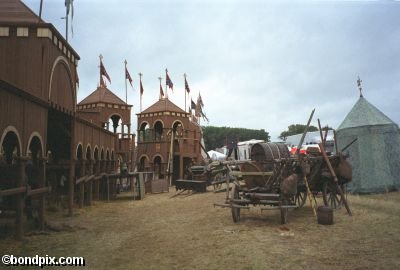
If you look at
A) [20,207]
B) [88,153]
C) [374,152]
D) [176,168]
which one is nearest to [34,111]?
[20,207]

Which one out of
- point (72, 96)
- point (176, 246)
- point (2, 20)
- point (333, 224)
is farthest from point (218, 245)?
point (2, 20)

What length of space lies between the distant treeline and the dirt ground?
209ft

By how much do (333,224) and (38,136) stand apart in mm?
9316

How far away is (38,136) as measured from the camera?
31.8ft

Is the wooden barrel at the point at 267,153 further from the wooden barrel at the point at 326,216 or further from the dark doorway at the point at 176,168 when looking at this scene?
the dark doorway at the point at 176,168

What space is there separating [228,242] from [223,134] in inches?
2704

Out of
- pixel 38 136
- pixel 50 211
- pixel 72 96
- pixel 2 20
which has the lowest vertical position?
pixel 50 211

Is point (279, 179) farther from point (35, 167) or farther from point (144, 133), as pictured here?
point (144, 133)

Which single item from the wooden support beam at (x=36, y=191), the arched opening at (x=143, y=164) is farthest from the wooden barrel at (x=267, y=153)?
the arched opening at (x=143, y=164)

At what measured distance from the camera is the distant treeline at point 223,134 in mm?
75562

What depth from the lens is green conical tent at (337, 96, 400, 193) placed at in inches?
661

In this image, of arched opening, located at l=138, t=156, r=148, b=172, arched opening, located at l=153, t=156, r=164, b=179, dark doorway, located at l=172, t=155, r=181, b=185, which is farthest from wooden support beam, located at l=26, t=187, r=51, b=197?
dark doorway, located at l=172, t=155, r=181, b=185

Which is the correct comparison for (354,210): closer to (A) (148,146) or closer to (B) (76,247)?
(B) (76,247)

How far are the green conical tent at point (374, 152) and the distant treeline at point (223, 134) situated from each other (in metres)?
56.3
